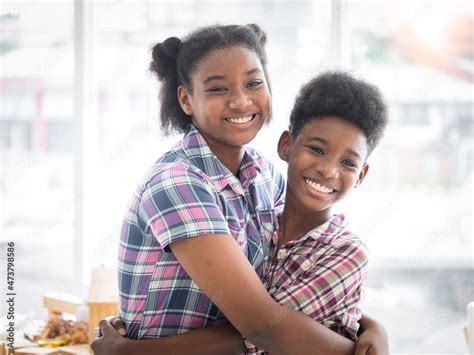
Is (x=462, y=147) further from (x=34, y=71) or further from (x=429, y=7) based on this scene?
(x=34, y=71)

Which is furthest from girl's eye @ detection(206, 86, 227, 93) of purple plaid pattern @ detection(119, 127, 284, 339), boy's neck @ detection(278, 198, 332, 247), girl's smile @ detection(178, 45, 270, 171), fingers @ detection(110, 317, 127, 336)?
fingers @ detection(110, 317, 127, 336)

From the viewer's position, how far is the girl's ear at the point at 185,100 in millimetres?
1595

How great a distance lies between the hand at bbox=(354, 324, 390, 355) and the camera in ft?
4.68

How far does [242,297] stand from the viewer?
1.29 meters

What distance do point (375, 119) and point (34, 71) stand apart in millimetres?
2064

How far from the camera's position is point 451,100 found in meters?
3.22

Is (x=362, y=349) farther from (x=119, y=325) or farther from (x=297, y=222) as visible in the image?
(x=119, y=325)

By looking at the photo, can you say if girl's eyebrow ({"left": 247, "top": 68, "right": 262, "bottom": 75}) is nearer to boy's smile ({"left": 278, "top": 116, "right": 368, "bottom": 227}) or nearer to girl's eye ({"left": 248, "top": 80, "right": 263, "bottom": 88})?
girl's eye ({"left": 248, "top": 80, "right": 263, "bottom": 88})

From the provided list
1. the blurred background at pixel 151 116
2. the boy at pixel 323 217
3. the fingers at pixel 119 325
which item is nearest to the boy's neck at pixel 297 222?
the boy at pixel 323 217

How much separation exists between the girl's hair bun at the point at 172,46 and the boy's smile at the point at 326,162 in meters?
0.37

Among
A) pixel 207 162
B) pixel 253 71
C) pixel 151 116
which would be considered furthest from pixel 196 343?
pixel 151 116

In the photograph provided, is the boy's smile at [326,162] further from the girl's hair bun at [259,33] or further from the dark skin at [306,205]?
the girl's hair bun at [259,33]

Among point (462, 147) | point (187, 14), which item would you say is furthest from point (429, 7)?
point (187, 14)

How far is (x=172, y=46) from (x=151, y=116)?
1476 millimetres
